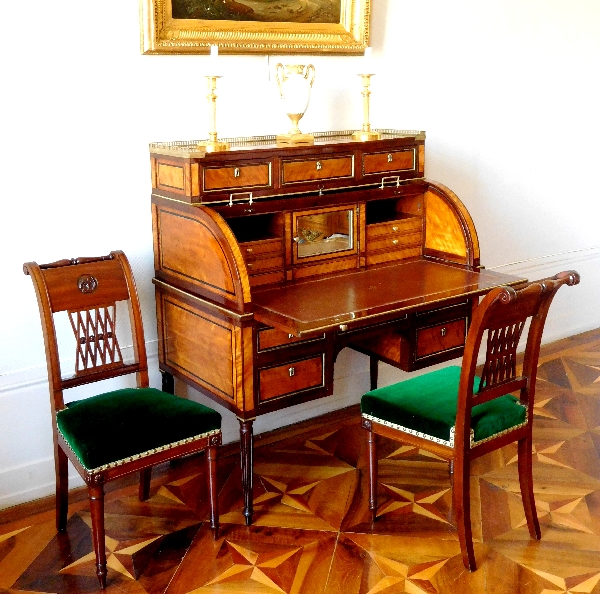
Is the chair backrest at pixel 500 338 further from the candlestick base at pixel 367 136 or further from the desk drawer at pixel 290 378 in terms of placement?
the candlestick base at pixel 367 136

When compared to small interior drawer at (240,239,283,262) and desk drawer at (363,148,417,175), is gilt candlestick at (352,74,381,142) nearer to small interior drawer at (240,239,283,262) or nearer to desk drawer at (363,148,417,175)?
desk drawer at (363,148,417,175)

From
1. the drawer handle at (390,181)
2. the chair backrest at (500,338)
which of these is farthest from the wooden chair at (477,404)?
the drawer handle at (390,181)

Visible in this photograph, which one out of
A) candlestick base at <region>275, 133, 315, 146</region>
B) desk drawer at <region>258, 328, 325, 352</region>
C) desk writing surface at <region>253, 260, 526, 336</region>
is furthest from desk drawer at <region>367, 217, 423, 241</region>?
desk drawer at <region>258, 328, 325, 352</region>

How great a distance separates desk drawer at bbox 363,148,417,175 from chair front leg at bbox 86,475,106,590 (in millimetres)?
1471

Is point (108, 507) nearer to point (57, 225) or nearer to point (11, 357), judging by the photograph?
point (11, 357)

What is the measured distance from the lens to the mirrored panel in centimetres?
294

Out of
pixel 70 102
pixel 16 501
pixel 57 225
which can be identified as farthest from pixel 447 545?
pixel 70 102

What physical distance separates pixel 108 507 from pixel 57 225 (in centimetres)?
103

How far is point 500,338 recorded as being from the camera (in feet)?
7.85

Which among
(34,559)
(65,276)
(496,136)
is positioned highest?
(496,136)

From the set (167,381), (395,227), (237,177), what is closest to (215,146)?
(237,177)

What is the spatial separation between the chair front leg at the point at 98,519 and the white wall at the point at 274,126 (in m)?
0.66

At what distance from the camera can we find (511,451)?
11.0ft

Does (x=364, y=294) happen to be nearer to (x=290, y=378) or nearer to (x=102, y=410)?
(x=290, y=378)
